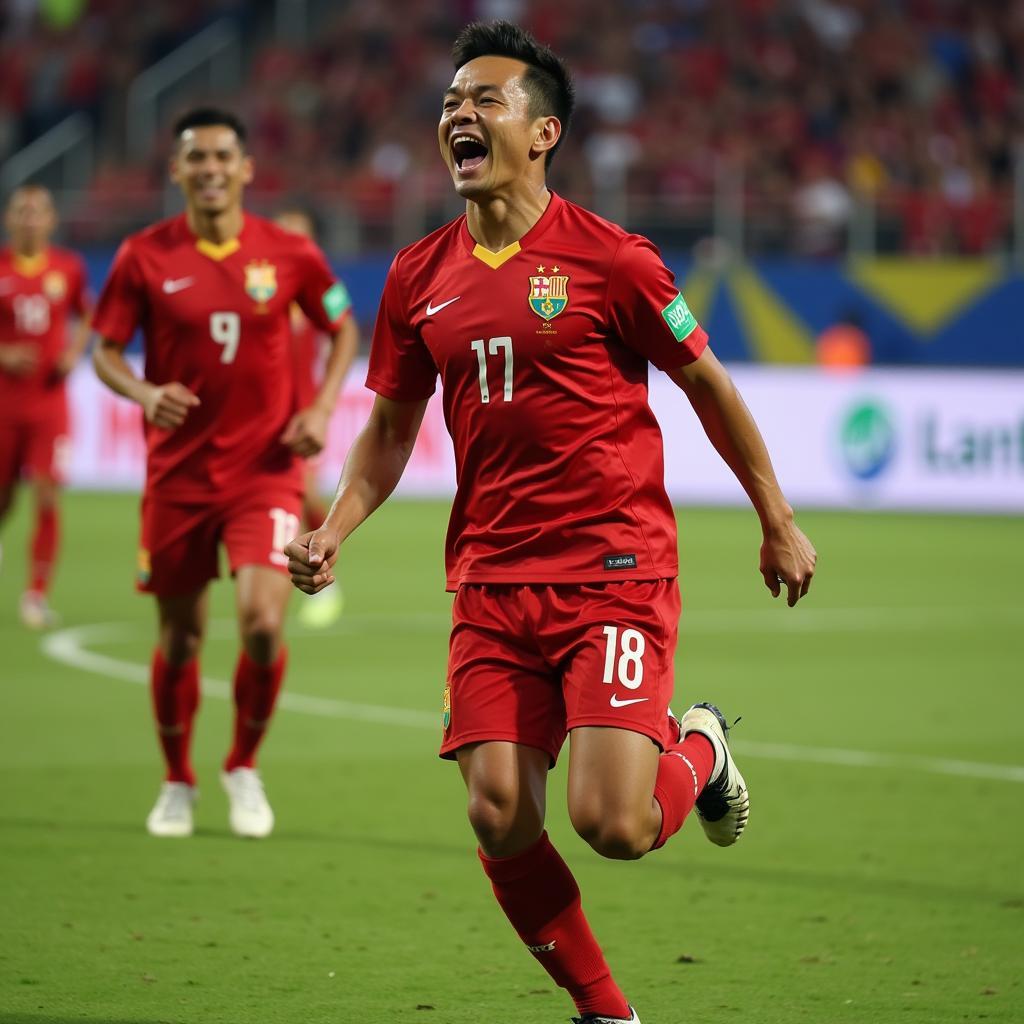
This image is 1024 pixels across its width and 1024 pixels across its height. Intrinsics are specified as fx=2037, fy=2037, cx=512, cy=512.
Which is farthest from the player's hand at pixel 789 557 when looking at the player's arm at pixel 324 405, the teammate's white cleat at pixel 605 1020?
the player's arm at pixel 324 405

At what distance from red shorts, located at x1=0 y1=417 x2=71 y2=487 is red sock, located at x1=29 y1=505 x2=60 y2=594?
30 centimetres

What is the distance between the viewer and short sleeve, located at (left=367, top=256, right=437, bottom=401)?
496cm

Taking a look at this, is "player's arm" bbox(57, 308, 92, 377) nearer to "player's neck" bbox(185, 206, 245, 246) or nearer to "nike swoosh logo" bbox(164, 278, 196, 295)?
"player's neck" bbox(185, 206, 245, 246)

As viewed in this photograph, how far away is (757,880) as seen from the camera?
22.0 ft

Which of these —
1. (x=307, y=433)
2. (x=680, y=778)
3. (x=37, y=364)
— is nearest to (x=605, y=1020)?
(x=680, y=778)

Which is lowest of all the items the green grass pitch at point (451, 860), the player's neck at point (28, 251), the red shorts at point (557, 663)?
the green grass pitch at point (451, 860)

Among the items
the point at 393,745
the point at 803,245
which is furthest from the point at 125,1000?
the point at 803,245

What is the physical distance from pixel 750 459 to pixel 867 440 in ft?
55.7

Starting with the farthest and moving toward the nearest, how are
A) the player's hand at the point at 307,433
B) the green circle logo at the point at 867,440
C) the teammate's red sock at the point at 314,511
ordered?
1. the green circle logo at the point at 867,440
2. the teammate's red sock at the point at 314,511
3. the player's hand at the point at 307,433

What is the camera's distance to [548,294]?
4.70 meters

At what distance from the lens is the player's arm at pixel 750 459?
15.2ft

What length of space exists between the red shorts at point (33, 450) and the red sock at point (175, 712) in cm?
626

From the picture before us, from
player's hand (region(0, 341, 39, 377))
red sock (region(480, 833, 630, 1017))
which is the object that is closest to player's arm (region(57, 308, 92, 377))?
player's hand (region(0, 341, 39, 377))

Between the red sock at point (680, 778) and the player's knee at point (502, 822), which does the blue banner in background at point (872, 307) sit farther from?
the player's knee at point (502, 822)
